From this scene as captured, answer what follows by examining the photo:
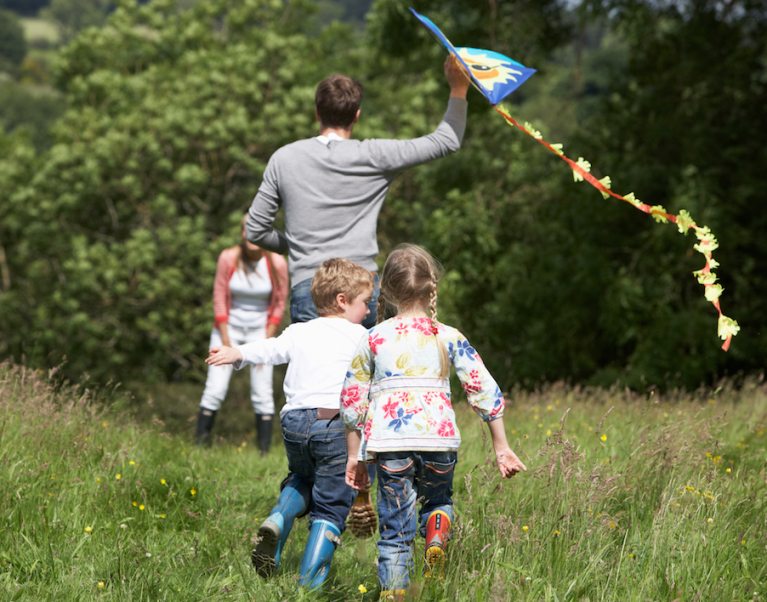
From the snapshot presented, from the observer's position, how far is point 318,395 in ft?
13.5

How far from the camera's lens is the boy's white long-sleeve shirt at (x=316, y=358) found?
4.12 meters

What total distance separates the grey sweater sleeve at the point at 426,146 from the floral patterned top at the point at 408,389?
117 centimetres

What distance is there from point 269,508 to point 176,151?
19163 mm

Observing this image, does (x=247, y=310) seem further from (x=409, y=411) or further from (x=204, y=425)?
(x=409, y=411)

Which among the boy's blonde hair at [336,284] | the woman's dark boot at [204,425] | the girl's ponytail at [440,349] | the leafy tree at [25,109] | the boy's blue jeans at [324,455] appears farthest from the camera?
the leafy tree at [25,109]

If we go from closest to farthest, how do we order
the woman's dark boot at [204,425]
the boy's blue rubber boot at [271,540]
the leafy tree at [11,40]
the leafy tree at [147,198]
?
the boy's blue rubber boot at [271,540]
the woman's dark boot at [204,425]
the leafy tree at [147,198]
the leafy tree at [11,40]

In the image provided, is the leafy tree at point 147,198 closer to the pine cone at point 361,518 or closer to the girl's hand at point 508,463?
the pine cone at point 361,518

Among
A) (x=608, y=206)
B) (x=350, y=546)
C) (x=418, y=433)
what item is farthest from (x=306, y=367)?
(x=608, y=206)

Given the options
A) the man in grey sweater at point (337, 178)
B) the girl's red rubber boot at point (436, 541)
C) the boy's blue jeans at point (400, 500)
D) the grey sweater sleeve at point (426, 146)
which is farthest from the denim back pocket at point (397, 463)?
the grey sweater sleeve at point (426, 146)

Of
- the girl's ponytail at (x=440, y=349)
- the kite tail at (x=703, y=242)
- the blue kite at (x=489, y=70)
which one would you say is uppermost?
the blue kite at (x=489, y=70)

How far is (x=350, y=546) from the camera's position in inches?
193

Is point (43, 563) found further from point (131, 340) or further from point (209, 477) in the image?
point (131, 340)

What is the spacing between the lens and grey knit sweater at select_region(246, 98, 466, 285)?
4.73m

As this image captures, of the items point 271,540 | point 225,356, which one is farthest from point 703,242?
point 271,540
